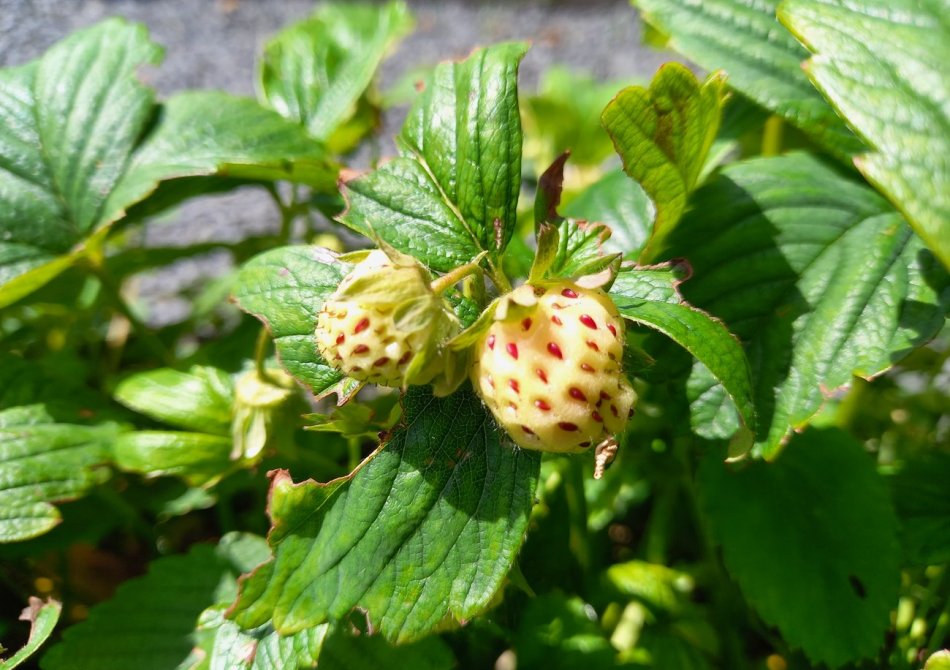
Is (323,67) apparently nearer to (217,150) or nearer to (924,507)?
(217,150)

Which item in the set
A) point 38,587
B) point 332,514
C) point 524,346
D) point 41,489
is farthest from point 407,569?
point 38,587

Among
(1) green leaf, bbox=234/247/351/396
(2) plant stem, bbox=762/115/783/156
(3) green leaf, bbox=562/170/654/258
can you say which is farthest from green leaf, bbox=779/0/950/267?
(2) plant stem, bbox=762/115/783/156

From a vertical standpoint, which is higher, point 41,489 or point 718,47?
point 718,47

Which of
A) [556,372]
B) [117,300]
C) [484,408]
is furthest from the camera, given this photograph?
[117,300]

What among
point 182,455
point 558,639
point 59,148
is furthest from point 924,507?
point 59,148

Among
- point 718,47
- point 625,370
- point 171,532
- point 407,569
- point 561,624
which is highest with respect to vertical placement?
point 718,47

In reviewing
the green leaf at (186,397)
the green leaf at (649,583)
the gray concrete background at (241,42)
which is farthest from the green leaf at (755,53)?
the gray concrete background at (241,42)

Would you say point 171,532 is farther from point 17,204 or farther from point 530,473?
point 530,473
